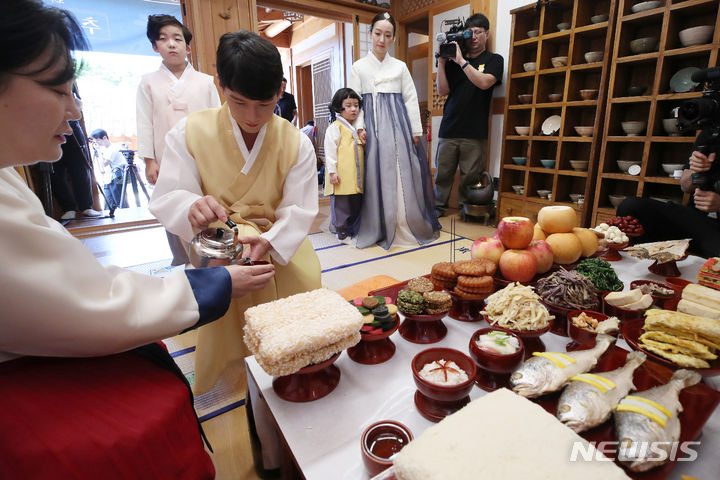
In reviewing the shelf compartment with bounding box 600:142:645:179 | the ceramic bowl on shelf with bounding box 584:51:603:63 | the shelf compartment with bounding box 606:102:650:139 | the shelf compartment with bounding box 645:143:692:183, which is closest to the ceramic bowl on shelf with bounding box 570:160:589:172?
the shelf compartment with bounding box 600:142:645:179

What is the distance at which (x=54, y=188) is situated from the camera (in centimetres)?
453

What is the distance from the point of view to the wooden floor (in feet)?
4.11

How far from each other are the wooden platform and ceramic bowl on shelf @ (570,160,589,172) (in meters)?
4.64

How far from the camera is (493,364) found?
2.44 feet

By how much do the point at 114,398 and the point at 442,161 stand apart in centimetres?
411

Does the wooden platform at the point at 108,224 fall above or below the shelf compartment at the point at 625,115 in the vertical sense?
below

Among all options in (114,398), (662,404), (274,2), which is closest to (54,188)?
(274,2)

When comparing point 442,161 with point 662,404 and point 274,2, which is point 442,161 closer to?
point 274,2

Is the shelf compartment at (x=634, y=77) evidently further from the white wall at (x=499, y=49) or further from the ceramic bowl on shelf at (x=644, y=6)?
the white wall at (x=499, y=49)

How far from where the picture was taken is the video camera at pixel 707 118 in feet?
5.41

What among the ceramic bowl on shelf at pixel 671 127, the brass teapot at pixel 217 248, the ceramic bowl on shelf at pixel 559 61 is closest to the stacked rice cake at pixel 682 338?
the brass teapot at pixel 217 248

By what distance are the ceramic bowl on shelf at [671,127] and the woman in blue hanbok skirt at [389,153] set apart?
195 centimetres

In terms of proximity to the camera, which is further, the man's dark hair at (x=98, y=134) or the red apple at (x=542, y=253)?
the man's dark hair at (x=98, y=134)

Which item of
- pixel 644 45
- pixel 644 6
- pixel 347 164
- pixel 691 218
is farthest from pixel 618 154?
pixel 347 164
